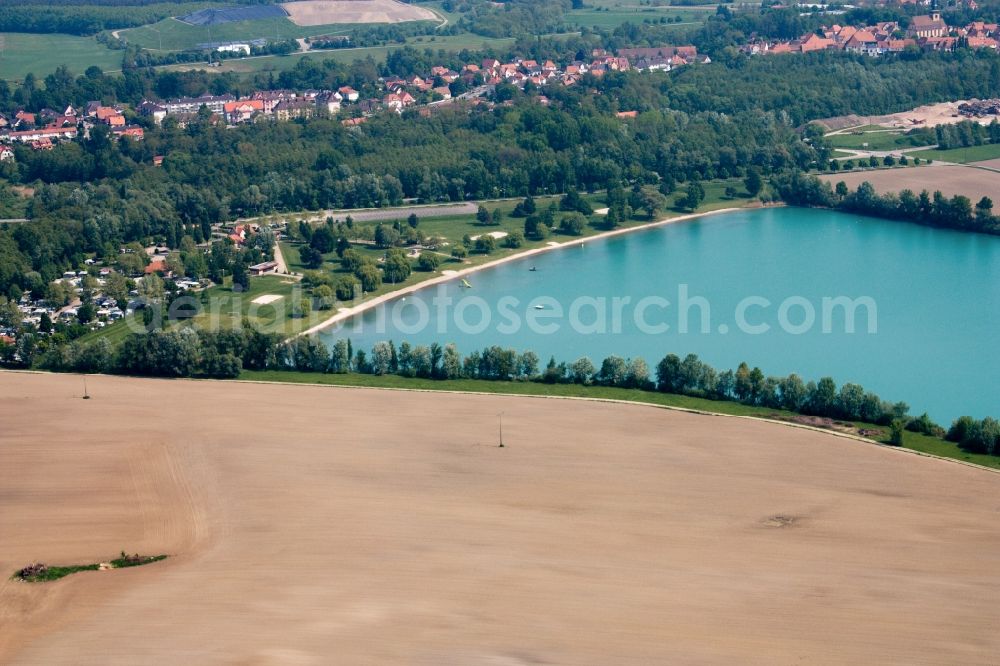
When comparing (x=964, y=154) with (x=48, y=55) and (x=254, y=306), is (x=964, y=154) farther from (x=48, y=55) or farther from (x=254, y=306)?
(x=48, y=55)

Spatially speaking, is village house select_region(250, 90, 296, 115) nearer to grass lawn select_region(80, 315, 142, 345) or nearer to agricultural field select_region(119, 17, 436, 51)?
agricultural field select_region(119, 17, 436, 51)

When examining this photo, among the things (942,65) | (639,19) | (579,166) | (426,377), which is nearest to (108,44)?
(639,19)

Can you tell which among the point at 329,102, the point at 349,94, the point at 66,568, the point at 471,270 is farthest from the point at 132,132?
the point at 66,568

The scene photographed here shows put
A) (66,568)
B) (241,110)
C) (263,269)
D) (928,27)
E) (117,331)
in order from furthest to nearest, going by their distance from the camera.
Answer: (928,27)
(241,110)
(263,269)
(117,331)
(66,568)

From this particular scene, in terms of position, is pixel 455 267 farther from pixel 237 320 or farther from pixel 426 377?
pixel 426 377

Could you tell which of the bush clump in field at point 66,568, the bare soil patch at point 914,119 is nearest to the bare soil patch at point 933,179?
the bare soil patch at point 914,119

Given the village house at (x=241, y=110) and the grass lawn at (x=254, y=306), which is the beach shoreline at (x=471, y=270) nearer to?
the grass lawn at (x=254, y=306)
